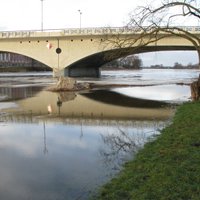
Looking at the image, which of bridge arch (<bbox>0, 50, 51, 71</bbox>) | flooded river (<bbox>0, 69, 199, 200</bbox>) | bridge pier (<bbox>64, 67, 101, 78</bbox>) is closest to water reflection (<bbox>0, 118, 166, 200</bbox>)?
flooded river (<bbox>0, 69, 199, 200</bbox>)

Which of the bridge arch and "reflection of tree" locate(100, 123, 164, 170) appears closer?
"reflection of tree" locate(100, 123, 164, 170)

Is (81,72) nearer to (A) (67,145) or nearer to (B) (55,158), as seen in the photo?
(A) (67,145)

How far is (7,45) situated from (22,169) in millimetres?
55397

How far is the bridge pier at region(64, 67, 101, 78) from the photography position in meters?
63.8

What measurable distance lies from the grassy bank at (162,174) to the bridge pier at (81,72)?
171 feet

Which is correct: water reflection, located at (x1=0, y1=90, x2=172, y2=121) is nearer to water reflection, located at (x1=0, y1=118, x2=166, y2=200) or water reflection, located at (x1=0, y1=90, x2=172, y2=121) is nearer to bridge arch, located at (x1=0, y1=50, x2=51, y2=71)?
water reflection, located at (x1=0, y1=118, x2=166, y2=200)

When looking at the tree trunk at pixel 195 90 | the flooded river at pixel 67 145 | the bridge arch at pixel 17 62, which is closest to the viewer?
the flooded river at pixel 67 145

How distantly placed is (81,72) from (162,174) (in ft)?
210

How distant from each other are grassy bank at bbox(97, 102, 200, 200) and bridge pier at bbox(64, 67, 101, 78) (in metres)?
52.0

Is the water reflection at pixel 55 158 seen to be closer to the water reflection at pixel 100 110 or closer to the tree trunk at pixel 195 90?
the water reflection at pixel 100 110

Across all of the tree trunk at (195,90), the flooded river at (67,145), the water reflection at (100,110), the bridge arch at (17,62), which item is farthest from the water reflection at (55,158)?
the bridge arch at (17,62)

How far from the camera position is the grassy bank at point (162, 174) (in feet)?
22.8

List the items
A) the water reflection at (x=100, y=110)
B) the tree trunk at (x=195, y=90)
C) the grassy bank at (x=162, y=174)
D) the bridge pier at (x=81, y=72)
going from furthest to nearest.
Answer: the bridge pier at (x=81, y=72), the tree trunk at (x=195, y=90), the water reflection at (x=100, y=110), the grassy bank at (x=162, y=174)

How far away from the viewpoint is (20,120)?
17.1 meters
